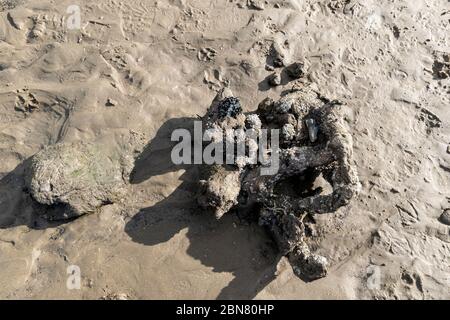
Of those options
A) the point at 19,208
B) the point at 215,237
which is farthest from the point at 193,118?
the point at 19,208

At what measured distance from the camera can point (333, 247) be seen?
15.5 feet

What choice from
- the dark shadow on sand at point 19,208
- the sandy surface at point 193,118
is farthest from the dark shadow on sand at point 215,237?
the dark shadow on sand at point 19,208

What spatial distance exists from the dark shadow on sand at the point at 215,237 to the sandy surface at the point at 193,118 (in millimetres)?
13

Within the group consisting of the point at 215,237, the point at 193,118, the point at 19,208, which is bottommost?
the point at 19,208

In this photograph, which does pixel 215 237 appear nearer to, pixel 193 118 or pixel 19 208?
pixel 193 118

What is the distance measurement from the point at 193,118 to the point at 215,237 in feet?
5.05

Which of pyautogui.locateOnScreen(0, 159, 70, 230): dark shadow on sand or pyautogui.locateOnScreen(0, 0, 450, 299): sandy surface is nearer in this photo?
pyautogui.locateOnScreen(0, 0, 450, 299): sandy surface

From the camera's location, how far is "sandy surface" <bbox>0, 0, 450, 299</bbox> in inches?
178

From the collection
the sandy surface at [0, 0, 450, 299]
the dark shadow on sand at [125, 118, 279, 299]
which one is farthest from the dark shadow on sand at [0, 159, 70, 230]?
the dark shadow on sand at [125, 118, 279, 299]

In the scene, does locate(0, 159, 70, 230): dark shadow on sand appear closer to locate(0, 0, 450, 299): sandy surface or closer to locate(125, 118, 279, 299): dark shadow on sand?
locate(0, 0, 450, 299): sandy surface

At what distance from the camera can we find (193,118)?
5.29 metres

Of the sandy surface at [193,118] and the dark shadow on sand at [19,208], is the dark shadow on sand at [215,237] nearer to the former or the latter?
the sandy surface at [193,118]

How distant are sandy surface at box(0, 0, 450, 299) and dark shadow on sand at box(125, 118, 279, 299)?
0.04 feet
